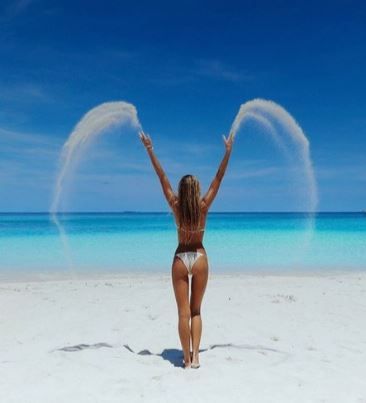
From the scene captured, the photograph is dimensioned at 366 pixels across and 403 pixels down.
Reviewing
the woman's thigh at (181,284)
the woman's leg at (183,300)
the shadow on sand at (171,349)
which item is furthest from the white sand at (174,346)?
the woman's thigh at (181,284)

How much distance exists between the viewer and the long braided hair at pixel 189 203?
5816mm

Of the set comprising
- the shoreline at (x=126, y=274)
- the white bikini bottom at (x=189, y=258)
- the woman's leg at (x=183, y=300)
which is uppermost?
the white bikini bottom at (x=189, y=258)

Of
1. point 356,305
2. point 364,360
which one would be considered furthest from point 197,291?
point 356,305

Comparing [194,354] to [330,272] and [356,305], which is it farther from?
[330,272]

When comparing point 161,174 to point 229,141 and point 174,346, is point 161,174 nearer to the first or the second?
point 229,141

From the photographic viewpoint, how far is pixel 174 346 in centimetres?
703

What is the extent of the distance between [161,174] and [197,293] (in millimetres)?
1518

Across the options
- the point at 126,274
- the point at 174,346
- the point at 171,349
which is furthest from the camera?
the point at 126,274

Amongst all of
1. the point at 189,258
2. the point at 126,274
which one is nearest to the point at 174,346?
the point at 189,258

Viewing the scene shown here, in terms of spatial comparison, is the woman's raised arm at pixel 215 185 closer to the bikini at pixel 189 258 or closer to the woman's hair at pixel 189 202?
the woman's hair at pixel 189 202

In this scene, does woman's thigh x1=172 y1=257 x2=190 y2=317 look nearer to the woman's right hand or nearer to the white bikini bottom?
the white bikini bottom

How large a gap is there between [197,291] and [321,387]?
1.74 meters

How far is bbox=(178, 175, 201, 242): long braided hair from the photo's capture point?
5816 millimetres

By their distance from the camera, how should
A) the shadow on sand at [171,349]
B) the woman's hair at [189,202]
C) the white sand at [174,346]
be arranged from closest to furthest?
the white sand at [174,346] → the woman's hair at [189,202] → the shadow on sand at [171,349]
